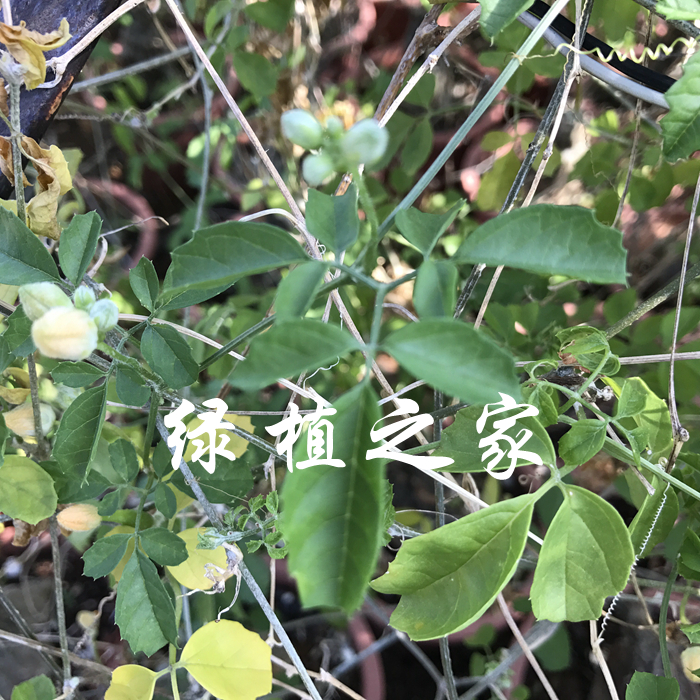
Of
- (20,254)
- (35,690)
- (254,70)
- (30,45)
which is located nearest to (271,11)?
(254,70)

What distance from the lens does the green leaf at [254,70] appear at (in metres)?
1.09

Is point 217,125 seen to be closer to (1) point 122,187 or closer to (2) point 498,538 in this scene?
(1) point 122,187

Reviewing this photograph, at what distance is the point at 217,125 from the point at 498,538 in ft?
4.65

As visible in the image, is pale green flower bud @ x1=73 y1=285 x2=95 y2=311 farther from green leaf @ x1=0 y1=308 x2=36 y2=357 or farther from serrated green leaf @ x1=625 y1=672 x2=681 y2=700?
serrated green leaf @ x1=625 y1=672 x2=681 y2=700

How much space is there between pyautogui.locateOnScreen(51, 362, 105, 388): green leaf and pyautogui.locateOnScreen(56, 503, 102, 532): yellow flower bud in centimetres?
24

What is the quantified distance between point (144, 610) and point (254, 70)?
0.98m

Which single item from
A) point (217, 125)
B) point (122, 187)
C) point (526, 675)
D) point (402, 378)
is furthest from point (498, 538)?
point (122, 187)

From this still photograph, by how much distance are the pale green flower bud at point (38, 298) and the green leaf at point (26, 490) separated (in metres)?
0.30

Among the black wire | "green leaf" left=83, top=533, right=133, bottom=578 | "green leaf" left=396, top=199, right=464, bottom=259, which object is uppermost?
the black wire

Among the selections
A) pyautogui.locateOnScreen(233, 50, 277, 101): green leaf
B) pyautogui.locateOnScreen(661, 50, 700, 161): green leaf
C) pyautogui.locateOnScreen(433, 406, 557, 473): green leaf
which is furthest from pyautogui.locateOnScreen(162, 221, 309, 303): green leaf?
pyautogui.locateOnScreen(233, 50, 277, 101): green leaf

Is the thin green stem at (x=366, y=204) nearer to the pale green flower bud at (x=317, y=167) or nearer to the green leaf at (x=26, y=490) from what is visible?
the pale green flower bud at (x=317, y=167)

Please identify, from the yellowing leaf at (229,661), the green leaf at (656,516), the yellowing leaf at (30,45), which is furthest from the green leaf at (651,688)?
the yellowing leaf at (30,45)

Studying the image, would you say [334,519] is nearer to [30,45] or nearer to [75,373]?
[75,373]

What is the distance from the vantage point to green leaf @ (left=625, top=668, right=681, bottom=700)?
62 cm
